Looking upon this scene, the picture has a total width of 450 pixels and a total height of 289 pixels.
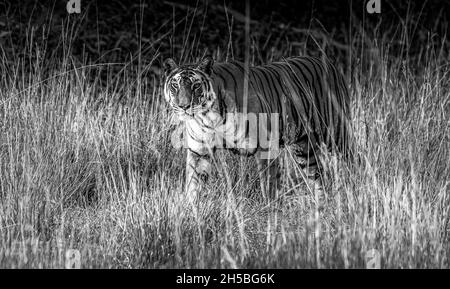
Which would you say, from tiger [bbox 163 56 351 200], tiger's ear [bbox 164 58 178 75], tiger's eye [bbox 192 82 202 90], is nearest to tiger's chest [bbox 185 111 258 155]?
tiger [bbox 163 56 351 200]

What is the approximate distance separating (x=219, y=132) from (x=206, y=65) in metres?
0.33

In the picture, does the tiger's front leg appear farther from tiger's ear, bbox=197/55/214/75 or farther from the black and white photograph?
tiger's ear, bbox=197/55/214/75

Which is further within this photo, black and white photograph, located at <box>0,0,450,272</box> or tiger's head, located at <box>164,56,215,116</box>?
tiger's head, located at <box>164,56,215,116</box>

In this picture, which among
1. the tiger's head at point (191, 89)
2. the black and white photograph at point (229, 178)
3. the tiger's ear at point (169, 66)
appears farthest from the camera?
the tiger's ear at point (169, 66)

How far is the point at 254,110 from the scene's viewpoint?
14.9 ft

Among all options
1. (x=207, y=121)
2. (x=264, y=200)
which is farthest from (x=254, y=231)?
(x=207, y=121)

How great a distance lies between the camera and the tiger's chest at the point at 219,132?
4.44 metres

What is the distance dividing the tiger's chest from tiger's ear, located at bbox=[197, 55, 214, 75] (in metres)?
0.22

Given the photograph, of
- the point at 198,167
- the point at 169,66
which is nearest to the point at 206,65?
the point at 169,66

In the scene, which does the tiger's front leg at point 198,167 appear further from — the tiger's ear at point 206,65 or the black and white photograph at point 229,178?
the tiger's ear at point 206,65

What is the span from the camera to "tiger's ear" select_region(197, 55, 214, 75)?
177 inches

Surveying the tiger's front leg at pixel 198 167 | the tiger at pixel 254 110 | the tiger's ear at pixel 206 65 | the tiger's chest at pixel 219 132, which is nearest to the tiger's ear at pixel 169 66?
the tiger at pixel 254 110

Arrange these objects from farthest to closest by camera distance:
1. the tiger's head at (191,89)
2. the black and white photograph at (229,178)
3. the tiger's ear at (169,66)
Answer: the tiger's ear at (169,66), the tiger's head at (191,89), the black and white photograph at (229,178)
